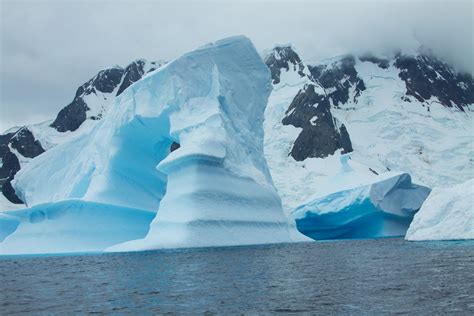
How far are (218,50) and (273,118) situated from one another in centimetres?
3591

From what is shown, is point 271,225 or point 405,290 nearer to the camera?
point 405,290

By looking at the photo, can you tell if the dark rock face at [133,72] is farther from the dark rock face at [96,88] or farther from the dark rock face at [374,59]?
the dark rock face at [374,59]

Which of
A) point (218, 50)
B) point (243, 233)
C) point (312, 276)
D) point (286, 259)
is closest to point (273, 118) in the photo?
point (218, 50)

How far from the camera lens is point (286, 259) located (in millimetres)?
16484

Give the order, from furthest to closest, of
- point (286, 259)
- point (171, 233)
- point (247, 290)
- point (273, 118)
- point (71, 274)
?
point (273, 118), point (171, 233), point (286, 259), point (71, 274), point (247, 290)

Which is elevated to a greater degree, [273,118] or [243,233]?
[273,118]

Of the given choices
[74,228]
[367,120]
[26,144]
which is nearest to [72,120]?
[26,144]

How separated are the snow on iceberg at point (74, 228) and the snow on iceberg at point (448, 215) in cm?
1294

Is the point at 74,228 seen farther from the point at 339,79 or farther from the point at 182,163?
the point at 339,79

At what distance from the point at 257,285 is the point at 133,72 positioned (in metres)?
69.5

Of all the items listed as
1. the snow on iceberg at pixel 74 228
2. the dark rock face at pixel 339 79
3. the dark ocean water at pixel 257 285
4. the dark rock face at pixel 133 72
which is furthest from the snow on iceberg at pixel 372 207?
the dark rock face at pixel 133 72

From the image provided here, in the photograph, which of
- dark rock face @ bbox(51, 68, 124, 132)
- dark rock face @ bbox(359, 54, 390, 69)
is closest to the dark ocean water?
dark rock face @ bbox(51, 68, 124, 132)

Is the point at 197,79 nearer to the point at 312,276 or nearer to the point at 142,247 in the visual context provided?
the point at 142,247

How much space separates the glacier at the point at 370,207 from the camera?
3077 centimetres
